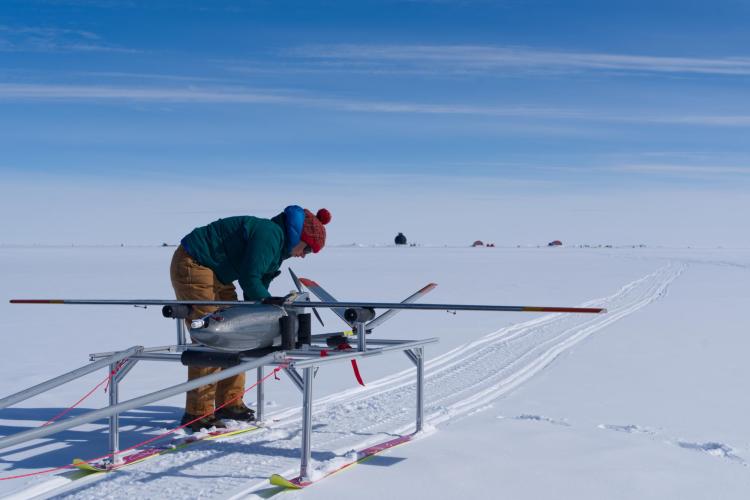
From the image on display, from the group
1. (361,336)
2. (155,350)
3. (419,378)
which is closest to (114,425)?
(155,350)

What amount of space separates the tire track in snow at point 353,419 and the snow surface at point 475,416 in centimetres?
2

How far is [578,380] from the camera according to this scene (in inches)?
316

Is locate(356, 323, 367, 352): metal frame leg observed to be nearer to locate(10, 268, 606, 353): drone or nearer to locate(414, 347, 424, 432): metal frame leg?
locate(10, 268, 606, 353): drone

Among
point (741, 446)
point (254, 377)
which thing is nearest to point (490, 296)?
point (254, 377)

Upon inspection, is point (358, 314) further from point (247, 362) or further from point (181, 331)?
point (181, 331)

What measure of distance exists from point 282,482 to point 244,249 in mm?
1937

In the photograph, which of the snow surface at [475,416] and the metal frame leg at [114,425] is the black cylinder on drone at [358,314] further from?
the metal frame leg at [114,425]

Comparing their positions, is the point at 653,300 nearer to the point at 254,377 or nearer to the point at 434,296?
the point at 434,296

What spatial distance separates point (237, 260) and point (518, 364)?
14.1 ft

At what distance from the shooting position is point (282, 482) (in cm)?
438

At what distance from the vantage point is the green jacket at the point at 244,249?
5.31 meters

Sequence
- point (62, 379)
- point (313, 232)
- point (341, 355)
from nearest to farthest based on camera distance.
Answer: point (62, 379) → point (341, 355) → point (313, 232)

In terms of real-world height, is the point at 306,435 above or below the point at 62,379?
below

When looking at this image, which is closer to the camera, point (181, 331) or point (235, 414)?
point (181, 331)
